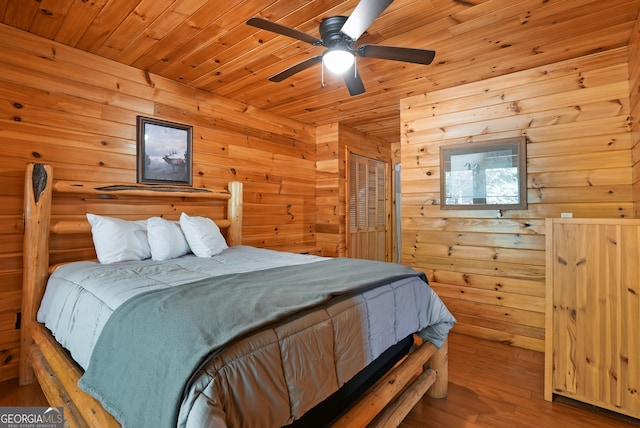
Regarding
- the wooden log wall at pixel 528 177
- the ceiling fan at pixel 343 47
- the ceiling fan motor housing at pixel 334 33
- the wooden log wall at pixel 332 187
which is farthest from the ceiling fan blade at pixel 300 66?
the wooden log wall at pixel 332 187

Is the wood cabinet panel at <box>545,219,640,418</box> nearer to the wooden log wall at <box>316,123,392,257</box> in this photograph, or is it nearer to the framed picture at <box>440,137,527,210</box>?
the framed picture at <box>440,137,527,210</box>

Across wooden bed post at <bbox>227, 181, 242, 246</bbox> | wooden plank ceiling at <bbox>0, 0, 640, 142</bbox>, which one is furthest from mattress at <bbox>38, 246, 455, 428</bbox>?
wooden plank ceiling at <bbox>0, 0, 640, 142</bbox>

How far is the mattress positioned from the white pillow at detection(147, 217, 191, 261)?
127 millimetres

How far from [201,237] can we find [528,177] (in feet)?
9.47

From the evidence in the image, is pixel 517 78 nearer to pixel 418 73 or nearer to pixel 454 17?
pixel 418 73

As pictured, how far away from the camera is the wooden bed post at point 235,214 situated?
336cm

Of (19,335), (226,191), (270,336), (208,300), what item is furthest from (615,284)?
(19,335)

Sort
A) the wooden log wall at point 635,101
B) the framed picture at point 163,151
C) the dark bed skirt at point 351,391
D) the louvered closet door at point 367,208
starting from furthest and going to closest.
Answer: the louvered closet door at point 367,208, the framed picture at point 163,151, the wooden log wall at point 635,101, the dark bed skirt at point 351,391

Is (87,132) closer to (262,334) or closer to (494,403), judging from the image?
(262,334)

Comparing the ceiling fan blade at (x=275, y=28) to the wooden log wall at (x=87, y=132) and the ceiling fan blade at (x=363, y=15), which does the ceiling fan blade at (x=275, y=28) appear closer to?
the ceiling fan blade at (x=363, y=15)

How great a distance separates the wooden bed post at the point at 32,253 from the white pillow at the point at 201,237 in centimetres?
91

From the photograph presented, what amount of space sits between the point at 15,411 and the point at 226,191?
2.17 m

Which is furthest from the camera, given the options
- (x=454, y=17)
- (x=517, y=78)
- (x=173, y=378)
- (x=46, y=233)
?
(x=517, y=78)

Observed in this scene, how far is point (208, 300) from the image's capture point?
1266 mm
